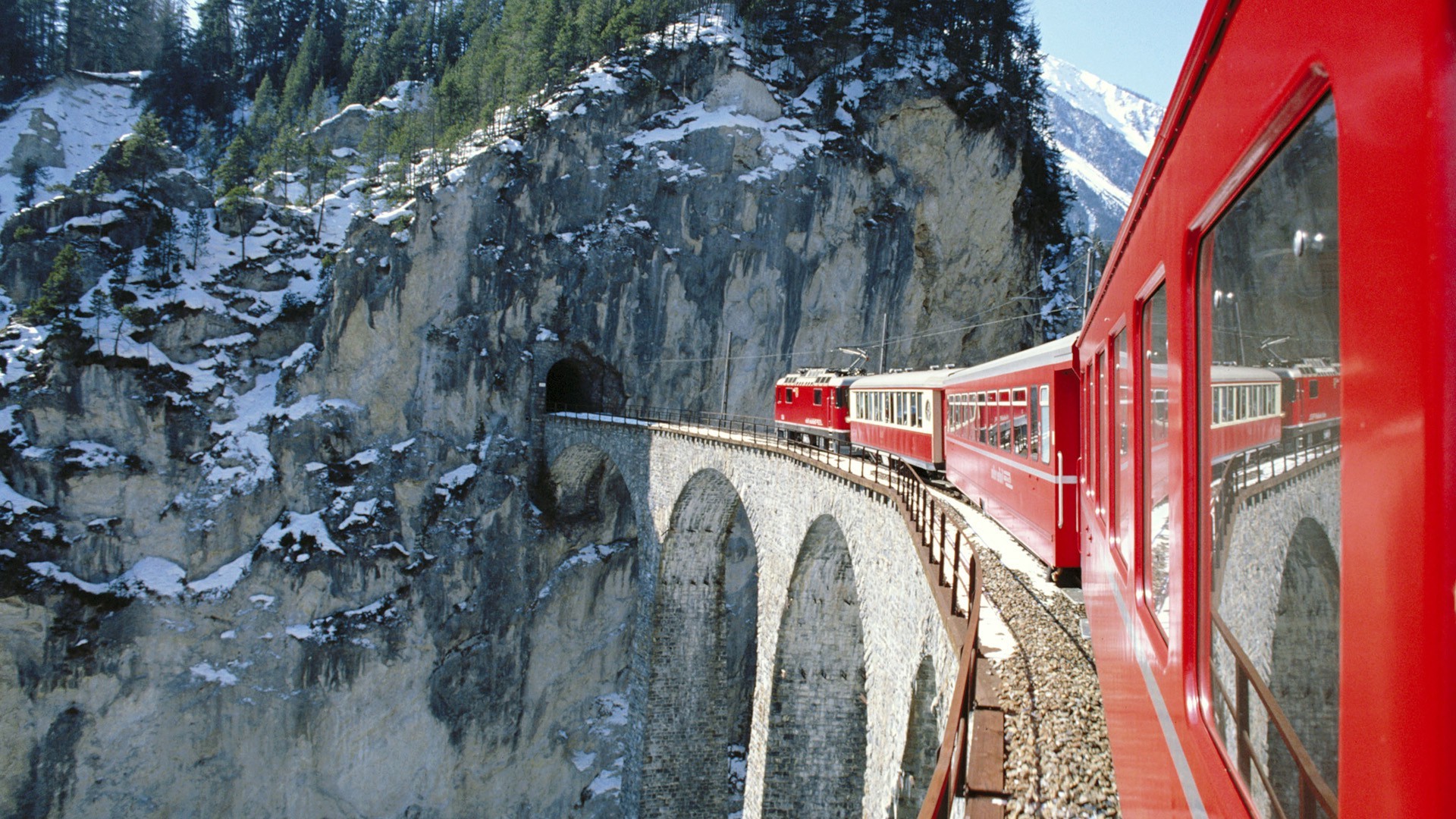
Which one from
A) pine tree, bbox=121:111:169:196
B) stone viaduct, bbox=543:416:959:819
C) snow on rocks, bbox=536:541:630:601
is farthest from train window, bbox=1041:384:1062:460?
pine tree, bbox=121:111:169:196

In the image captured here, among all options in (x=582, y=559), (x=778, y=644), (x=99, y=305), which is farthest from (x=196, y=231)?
(x=778, y=644)

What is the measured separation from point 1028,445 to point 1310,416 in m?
7.48

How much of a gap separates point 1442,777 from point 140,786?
35.2 meters

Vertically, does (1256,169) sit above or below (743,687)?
above

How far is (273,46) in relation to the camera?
61.1 m

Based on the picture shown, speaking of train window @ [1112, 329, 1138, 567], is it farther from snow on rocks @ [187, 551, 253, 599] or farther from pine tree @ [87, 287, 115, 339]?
pine tree @ [87, 287, 115, 339]

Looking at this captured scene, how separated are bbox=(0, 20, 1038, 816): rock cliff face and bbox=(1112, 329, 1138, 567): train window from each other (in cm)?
2397

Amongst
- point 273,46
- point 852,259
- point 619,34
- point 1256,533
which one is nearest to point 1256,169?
point 1256,533

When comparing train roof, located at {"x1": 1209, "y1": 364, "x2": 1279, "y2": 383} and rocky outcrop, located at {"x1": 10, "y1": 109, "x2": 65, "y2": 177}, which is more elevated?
rocky outcrop, located at {"x1": 10, "y1": 109, "x2": 65, "y2": 177}

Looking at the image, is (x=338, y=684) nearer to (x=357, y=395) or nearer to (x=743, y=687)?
(x=357, y=395)

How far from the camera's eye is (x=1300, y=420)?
1.60 m

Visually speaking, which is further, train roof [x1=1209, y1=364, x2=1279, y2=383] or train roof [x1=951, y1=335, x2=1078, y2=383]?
train roof [x1=951, y1=335, x2=1078, y2=383]

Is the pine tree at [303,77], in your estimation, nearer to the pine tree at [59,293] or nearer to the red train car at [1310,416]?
the pine tree at [59,293]

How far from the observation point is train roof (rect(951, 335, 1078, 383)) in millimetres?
8047
